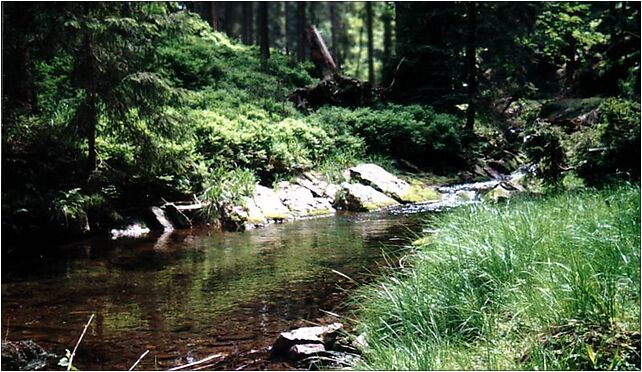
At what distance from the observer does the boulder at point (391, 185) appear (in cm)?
1382

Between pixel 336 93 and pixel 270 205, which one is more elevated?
pixel 336 93

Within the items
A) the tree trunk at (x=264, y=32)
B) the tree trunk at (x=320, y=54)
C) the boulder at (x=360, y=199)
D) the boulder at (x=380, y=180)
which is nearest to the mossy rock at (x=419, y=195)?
the boulder at (x=380, y=180)

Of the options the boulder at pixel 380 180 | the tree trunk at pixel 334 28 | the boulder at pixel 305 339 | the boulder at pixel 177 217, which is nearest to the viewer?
the boulder at pixel 305 339

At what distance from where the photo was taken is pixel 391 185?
1430cm

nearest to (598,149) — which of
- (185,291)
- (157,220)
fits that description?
(185,291)

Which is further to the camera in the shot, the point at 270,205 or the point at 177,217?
the point at 270,205

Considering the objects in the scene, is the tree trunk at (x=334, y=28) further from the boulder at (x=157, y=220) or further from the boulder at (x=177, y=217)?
the boulder at (x=157, y=220)

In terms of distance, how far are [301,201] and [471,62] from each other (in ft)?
34.1

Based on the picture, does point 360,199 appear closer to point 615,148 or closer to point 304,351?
point 615,148

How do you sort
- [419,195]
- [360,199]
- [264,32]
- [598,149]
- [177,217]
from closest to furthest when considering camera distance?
[598,149], [177,217], [360,199], [419,195], [264,32]

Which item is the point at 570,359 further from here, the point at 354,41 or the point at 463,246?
the point at 354,41

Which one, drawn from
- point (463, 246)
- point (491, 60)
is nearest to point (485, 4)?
point (491, 60)

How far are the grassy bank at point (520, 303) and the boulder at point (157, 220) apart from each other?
6.90 metres

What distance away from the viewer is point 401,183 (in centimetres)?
1459
